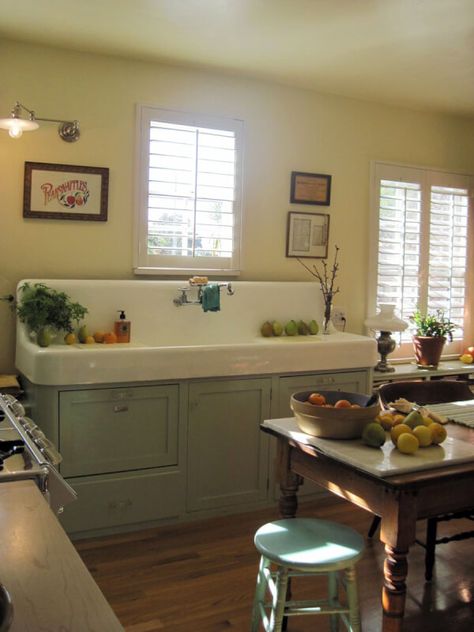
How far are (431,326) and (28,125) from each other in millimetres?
2909

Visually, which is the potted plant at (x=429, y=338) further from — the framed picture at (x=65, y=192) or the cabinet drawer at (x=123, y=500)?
the framed picture at (x=65, y=192)

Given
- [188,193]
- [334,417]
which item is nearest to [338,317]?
[188,193]

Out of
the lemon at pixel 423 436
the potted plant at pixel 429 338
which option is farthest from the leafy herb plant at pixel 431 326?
the lemon at pixel 423 436

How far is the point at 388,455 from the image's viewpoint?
6.34 ft

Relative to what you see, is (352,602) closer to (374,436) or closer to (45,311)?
(374,436)

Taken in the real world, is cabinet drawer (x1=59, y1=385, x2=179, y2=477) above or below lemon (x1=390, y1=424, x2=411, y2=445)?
below

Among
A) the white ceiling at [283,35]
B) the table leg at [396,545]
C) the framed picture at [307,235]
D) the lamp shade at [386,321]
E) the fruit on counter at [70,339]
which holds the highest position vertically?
the white ceiling at [283,35]

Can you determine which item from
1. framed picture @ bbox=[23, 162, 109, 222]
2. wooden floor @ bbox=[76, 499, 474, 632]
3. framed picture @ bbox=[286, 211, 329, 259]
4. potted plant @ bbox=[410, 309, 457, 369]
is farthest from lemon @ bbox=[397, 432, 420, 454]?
potted plant @ bbox=[410, 309, 457, 369]

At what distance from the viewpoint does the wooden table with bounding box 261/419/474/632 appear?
180cm

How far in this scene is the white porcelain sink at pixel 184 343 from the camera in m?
3.01

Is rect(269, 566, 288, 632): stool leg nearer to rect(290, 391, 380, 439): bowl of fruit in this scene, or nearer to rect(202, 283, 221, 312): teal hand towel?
rect(290, 391, 380, 439): bowl of fruit

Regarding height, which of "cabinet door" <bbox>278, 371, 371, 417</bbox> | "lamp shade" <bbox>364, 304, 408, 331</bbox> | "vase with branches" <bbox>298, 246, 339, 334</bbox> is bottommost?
"cabinet door" <bbox>278, 371, 371, 417</bbox>

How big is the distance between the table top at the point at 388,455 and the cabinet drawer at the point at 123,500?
1.26 m

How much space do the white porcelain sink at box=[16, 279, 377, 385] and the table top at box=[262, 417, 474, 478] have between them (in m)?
1.14
